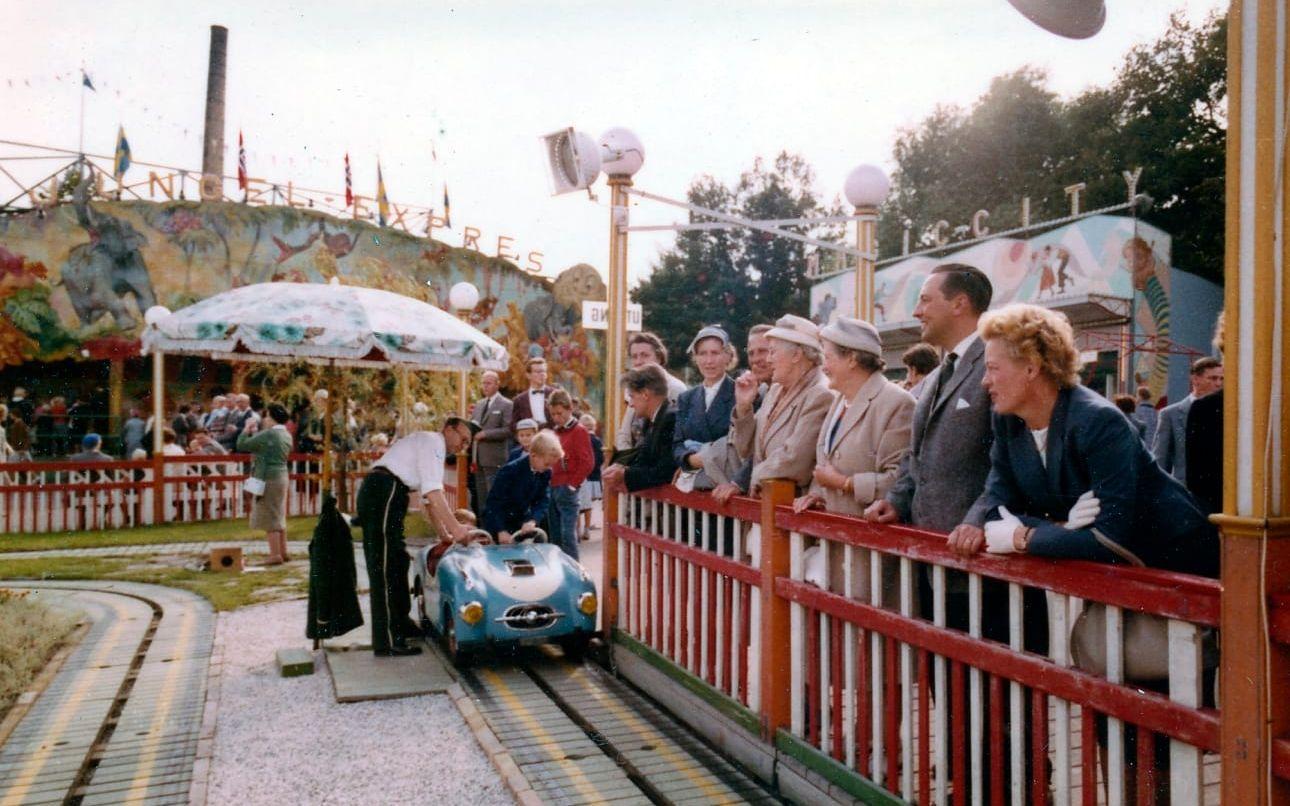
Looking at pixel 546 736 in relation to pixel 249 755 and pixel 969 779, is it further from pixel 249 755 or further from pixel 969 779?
pixel 969 779

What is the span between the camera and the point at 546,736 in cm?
521

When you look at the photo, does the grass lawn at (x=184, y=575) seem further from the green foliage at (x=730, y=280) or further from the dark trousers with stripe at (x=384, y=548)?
the green foliage at (x=730, y=280)

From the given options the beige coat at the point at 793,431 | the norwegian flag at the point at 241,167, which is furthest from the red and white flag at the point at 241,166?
the beige coat at the point at 793,431

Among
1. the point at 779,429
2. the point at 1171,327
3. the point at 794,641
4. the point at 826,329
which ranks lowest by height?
the point at 794,641

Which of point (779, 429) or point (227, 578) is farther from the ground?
point (779, 429)

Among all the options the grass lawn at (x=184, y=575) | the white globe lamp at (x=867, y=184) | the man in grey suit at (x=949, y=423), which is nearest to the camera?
the man in grey suit at (x=949, y=423)

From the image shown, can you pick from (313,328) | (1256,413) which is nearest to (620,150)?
(313,328)

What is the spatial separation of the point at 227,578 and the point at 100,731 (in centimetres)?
503

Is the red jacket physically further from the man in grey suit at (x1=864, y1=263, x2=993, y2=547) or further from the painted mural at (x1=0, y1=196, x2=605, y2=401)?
the painted mural at (x1=0, y1=196, x2=605, y2=401)

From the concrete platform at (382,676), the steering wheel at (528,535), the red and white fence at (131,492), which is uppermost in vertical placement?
the steering wheel at (528,535)

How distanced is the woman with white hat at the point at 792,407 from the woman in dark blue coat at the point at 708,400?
891mm

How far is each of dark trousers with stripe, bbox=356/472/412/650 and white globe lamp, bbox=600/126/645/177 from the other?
2.81 meters

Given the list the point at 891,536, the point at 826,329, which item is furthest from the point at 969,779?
the point at 826,329

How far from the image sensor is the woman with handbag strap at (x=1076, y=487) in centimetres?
272
